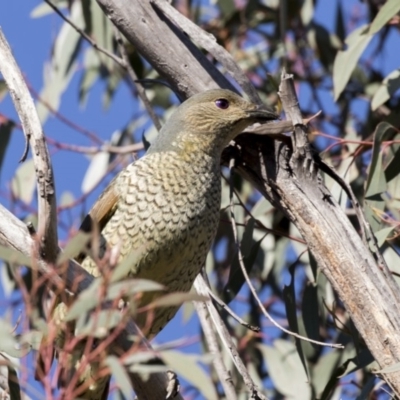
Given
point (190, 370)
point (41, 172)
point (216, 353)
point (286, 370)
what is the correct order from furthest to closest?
1. point (286, 370)
2. point (216, 353)
3. point (41, 172)
4. point (190, 370)

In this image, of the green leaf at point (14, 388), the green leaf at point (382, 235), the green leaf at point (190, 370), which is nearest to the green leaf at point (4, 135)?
the green leaf at point (382, 235)

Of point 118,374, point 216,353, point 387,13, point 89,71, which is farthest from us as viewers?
point 89,71

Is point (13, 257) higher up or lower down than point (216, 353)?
higher up

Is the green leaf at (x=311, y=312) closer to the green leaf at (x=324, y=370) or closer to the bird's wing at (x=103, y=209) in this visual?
the green leaf at (x=324, y=370)

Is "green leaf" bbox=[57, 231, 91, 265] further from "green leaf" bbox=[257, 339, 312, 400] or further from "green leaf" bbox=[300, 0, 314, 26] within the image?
"green leaf" bbox=[300, 0, 314, 26]

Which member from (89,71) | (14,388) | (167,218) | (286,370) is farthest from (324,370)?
(89,71)

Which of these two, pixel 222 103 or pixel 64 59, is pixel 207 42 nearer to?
pixel 222 103

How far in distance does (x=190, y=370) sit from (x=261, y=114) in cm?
186

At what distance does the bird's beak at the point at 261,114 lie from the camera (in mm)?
4202

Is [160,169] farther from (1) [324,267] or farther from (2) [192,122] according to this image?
(1) [324,267]

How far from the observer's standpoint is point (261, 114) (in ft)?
13.9

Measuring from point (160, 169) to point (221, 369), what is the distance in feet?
2.80

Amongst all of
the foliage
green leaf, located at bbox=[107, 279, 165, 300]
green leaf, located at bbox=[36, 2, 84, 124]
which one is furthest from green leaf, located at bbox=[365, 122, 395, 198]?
green leaf, located at bbox=[36, 2, 84, 124]

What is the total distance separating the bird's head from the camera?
4246mm
